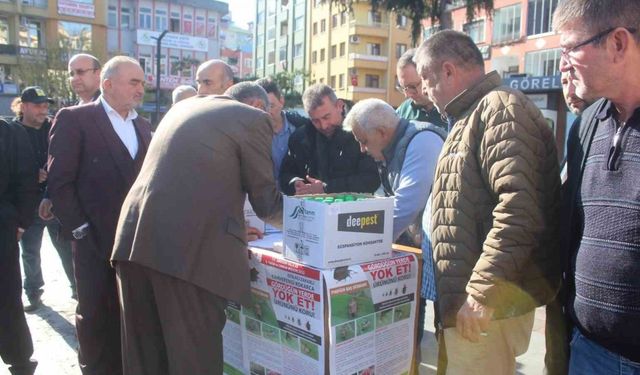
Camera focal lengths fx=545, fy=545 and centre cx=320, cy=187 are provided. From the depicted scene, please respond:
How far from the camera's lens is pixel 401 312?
2.48 m

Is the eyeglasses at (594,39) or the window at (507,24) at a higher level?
the window at (507,24)

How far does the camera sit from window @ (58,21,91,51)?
1407 inches

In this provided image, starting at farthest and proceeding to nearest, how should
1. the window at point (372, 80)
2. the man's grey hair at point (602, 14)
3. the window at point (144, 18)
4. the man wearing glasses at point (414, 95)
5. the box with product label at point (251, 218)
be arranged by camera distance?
1. the window at point (372, 80)
2. the window at point (144, 18)
3. the man wearing glasses at point (414, 95)
4. the box with product label at point (251, 218)
5. the man's grey hair at point (602, 14)

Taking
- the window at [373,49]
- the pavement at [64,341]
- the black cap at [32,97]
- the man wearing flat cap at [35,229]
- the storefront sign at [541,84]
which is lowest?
the pavement at [64,341]

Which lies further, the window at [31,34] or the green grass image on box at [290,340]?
the window at [31,34]

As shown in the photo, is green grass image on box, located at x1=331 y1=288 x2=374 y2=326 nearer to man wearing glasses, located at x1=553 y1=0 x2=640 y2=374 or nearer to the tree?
man wearing glasses, located at x1=553 y1=0 x2=640 y2=374

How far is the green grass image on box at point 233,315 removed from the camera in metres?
2.72

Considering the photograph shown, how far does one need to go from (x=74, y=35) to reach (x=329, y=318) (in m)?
43.8

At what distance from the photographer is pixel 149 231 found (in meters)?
2.36

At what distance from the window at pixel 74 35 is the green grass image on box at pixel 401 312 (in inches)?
1499

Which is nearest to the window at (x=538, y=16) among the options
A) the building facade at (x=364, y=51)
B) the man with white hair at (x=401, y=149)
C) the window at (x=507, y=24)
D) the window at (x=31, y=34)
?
the window at (x=507, y=24)

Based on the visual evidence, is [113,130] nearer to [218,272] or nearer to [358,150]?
[218,272]

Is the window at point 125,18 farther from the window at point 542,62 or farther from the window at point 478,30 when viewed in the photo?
the window at point 542,62

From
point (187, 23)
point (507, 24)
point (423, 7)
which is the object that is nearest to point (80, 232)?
point (423, 7)
